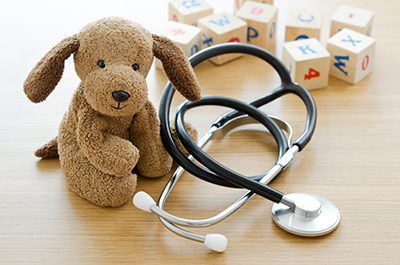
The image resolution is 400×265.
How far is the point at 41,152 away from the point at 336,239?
47 centimetres

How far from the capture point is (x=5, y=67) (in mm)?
997

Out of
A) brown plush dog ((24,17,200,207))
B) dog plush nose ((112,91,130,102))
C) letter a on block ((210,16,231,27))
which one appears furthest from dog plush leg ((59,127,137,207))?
letter a on block ((210,16,231,27))

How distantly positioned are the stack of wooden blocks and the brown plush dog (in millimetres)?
351

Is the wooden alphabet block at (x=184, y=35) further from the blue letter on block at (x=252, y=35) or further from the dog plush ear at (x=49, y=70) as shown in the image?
the dog plush ear at (x=49, y=70)

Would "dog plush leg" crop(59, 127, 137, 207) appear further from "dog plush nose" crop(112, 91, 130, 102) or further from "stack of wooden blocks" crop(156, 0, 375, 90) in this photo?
"stack of wooden blocks" crop(156, 0, 375, 90)

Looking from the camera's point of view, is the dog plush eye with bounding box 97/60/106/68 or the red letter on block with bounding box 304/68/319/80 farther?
the red letter on block with bounding box 304/68/319/80

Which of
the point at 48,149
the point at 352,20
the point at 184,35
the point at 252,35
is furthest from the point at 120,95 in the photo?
the point at 352,20

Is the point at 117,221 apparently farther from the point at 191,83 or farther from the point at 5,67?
the point at 5,67

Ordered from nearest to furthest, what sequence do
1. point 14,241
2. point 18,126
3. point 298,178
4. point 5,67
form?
point 14,241 → point 298,178 → point 18,126 → point 5,67

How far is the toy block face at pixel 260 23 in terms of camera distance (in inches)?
40.0

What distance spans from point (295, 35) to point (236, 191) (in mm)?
503

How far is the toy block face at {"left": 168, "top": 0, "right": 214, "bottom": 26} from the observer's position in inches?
41.5

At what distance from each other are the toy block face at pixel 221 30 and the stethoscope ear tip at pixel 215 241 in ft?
1.76

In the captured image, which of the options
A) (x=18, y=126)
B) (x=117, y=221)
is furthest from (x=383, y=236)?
(x=18, y=126)
